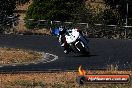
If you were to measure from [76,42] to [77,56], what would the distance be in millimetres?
905

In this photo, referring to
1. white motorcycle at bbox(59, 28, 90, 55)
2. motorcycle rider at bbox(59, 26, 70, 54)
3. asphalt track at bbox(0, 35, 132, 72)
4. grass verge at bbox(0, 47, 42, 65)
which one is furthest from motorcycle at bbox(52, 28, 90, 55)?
grass verge at bbox(0, 47, 42, 65)

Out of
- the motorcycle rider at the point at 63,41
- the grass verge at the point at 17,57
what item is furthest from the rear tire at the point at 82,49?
the grass verge at the point at 17,57

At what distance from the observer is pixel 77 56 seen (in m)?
26.6

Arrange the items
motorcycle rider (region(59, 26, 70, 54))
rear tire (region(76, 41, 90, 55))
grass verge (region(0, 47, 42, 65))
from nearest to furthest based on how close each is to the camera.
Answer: grass verge (region(0, 47, 42, 65))
rear tire (region(76, 41, 90, 55))
motorcycle rider (region(59, 26, 70, 54))

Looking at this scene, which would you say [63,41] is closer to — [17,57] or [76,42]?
[76,42]

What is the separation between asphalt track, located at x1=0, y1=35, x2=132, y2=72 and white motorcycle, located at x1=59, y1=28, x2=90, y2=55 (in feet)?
1.25

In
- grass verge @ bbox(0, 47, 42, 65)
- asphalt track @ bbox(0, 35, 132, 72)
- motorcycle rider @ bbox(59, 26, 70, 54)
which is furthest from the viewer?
motorcycle rider @ bbox(59, 26, 70, 54)

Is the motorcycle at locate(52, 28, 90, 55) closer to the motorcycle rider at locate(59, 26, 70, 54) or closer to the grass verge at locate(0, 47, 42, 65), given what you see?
the motorcycle rider at locate(59, 26, 70, 54)

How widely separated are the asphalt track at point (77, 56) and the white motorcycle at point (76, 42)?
0.38 metres

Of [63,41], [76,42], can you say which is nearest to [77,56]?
[76,42]

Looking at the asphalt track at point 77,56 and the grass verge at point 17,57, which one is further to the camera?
the grass verge at point 17,57

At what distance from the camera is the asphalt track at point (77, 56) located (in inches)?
850

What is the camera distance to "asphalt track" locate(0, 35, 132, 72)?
21.6 metres

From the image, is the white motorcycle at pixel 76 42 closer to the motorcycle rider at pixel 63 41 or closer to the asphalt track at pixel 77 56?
the motorcycle rider at pixel 63 41
